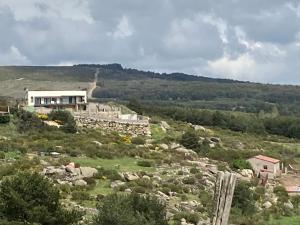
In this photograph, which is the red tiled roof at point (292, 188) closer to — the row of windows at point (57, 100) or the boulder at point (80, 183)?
the boulder at point (80, 183)

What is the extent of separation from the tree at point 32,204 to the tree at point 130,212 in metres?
1.17

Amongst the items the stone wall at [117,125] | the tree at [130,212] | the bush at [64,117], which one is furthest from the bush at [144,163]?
the stone wall at [117,125]

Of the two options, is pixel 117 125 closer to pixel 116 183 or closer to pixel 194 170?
pixel 194 170

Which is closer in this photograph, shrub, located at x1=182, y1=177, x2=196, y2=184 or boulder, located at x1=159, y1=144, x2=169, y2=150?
shrub, located at x1=182, y1=177, x2=196, y2=184

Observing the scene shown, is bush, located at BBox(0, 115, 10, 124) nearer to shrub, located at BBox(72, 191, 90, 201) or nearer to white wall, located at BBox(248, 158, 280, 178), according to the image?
white wall, located at BBox(248, 158, 280, 178)

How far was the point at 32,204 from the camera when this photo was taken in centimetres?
2175

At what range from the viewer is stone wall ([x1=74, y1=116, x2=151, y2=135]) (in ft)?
199

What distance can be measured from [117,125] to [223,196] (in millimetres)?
49155

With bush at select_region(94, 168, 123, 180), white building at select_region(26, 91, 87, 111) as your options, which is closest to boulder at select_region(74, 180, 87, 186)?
bush at select_region(94, 168, 123, 180)

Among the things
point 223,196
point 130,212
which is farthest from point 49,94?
point 223,196

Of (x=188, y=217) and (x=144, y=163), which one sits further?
(x=144, y=163)

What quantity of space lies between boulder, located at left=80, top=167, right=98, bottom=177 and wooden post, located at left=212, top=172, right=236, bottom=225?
2370 cm

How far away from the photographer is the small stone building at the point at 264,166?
5188cm

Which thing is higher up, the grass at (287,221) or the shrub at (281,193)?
the shrub at (281,193)
